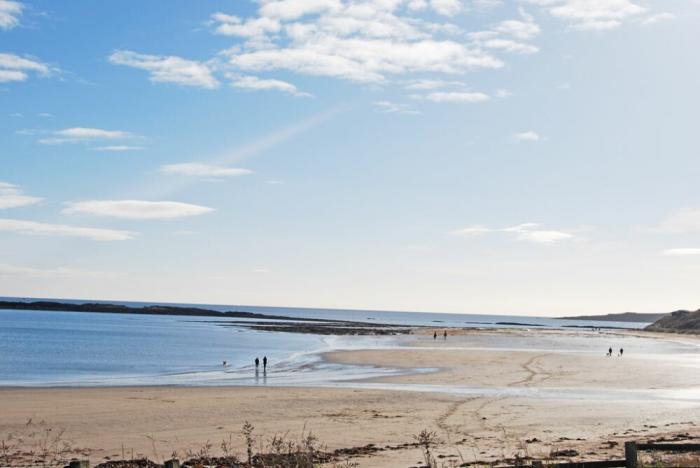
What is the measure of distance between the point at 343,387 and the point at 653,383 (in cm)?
1636

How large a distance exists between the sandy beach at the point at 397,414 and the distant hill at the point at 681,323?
100 m

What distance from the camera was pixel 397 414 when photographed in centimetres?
2477

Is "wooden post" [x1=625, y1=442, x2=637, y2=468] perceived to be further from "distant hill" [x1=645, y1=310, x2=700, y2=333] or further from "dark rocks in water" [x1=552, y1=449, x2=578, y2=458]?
"distant hill" [x1=645, y1=310, x2=700, y2=333]

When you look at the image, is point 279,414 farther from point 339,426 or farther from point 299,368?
point 299,368

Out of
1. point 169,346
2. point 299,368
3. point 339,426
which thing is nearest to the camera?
point 339,426

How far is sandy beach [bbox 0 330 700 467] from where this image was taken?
18469 millimetres

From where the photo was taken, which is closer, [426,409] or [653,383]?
[426,409]

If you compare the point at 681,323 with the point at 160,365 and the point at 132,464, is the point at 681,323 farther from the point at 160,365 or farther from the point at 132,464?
the point at 132,464

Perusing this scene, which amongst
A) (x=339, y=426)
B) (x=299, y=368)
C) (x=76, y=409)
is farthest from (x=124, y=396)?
(x=299, y=368)

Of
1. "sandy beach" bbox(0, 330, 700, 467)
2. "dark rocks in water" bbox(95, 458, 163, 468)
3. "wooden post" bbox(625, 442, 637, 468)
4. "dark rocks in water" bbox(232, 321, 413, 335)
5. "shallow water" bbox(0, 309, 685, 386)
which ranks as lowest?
"dark rocks in water" bbox(232, 321, 413, 335)

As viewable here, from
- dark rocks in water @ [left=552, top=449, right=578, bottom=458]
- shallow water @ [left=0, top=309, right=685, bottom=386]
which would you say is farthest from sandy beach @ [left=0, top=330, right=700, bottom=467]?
shallow water @ [left=0, top=309, right=685, bottom=386]

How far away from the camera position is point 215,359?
5662 cm

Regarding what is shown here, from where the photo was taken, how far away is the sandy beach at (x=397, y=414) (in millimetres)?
18469

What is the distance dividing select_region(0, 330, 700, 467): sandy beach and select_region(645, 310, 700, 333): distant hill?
329 ft
